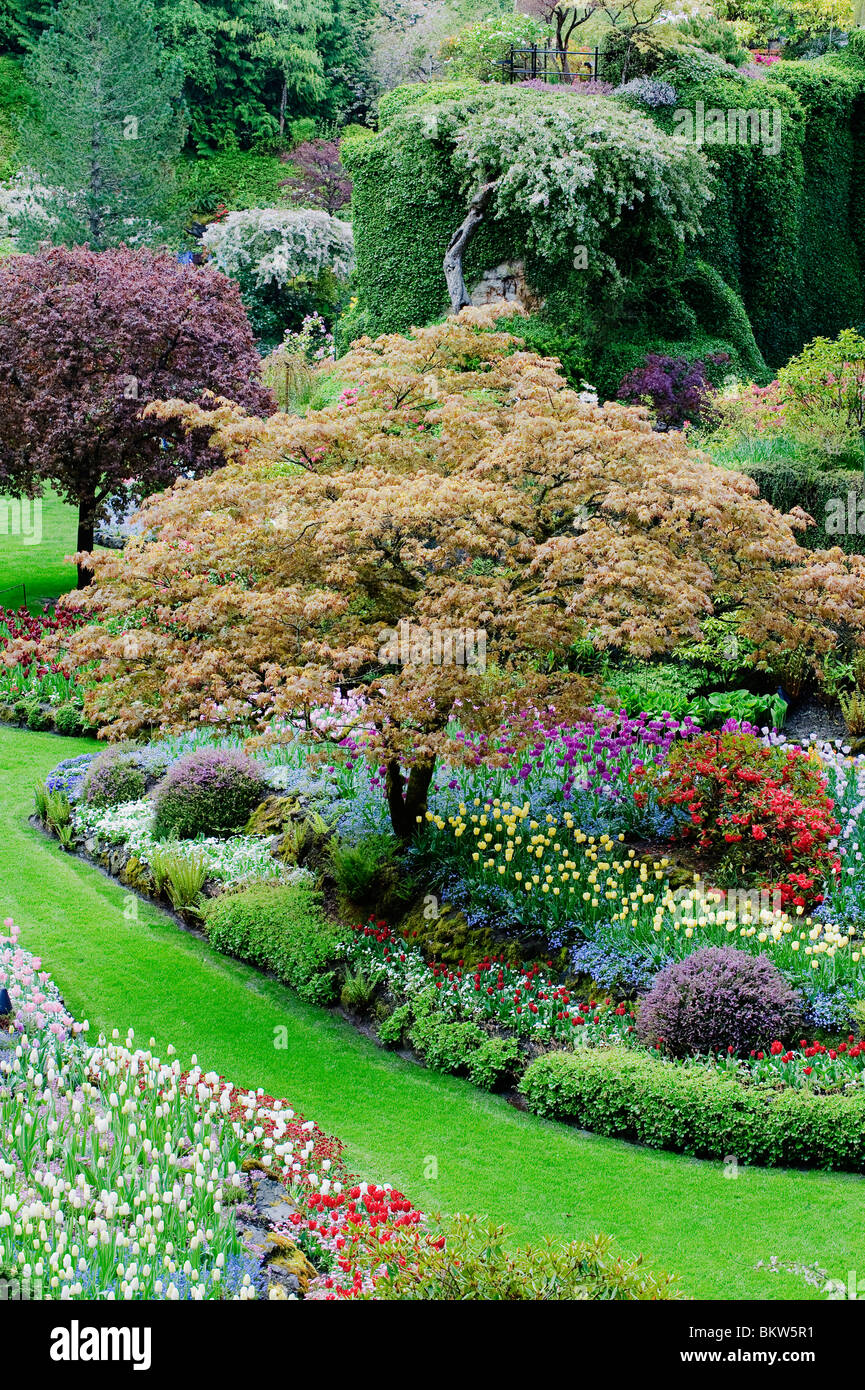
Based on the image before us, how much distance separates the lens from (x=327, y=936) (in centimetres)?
977

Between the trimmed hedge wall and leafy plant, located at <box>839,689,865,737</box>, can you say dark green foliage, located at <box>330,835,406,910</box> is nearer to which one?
leafy plant, located at <box>839,689,865,737</box>

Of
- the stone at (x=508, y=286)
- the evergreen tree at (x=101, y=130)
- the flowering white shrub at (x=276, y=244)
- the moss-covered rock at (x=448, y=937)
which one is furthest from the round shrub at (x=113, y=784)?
the evergreen tree at (x=101, y=130)

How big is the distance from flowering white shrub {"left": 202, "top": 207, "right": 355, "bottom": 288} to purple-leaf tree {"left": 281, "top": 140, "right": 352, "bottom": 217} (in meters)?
6.47

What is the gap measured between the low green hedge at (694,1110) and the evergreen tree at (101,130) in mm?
32565

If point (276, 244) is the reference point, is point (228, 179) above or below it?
above

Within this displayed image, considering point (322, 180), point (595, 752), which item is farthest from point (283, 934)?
point (322, 180)

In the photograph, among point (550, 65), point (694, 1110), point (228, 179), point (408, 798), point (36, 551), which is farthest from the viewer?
point (228, 179)

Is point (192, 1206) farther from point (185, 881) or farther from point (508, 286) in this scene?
point (508, 286)

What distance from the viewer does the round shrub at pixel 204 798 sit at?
11594mm

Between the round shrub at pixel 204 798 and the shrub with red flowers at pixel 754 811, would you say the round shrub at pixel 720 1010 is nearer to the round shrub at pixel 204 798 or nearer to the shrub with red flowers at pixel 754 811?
the shrub with red flowers at pixel 754 811

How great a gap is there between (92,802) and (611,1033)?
636 cm

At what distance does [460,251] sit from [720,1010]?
18.3 meters

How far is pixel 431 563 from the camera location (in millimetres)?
9312

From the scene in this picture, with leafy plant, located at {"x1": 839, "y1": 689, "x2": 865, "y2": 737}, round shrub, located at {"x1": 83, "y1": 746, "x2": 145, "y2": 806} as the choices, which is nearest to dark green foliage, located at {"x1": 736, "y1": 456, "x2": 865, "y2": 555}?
leafy plant, located at {"x1": 839, "y1": 689, "x2": 865, "y2": 737}
